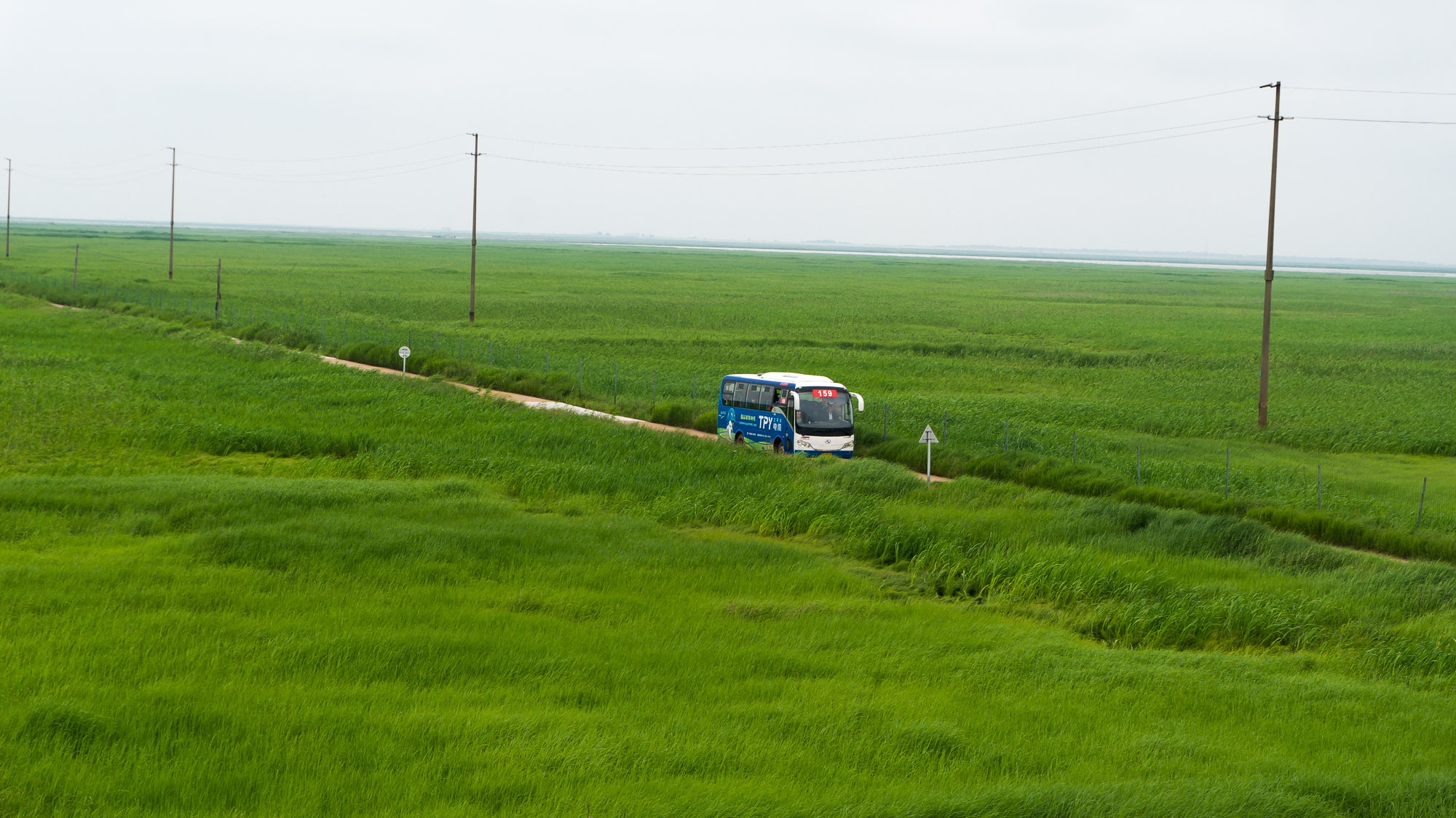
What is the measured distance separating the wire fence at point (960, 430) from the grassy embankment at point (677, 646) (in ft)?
13.8

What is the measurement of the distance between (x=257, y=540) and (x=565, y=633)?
6928mm

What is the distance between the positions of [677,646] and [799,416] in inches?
646

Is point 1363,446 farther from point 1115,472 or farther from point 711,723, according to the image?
point 711,723

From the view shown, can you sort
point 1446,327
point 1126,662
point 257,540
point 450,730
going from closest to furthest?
point 450,730 < point 1126,662 < point 257,540 < point 1446,327

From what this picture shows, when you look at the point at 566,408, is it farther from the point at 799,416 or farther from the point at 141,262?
the point at 141,262

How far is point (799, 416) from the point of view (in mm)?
31375

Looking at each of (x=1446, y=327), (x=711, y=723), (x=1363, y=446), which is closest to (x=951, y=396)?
(x=1363, y=446)

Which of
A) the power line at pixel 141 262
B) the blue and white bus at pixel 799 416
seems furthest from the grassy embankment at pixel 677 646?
the power line at pixel 141 262

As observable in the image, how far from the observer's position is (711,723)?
1278 centimetres

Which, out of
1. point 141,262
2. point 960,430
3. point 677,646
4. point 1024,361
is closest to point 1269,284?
point 960,430

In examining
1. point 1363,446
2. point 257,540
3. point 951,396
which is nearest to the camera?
point 257,540

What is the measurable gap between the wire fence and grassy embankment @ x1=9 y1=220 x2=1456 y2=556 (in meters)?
0.13

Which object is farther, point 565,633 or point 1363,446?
point 1363,446

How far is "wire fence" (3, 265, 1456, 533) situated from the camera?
86.9ft
